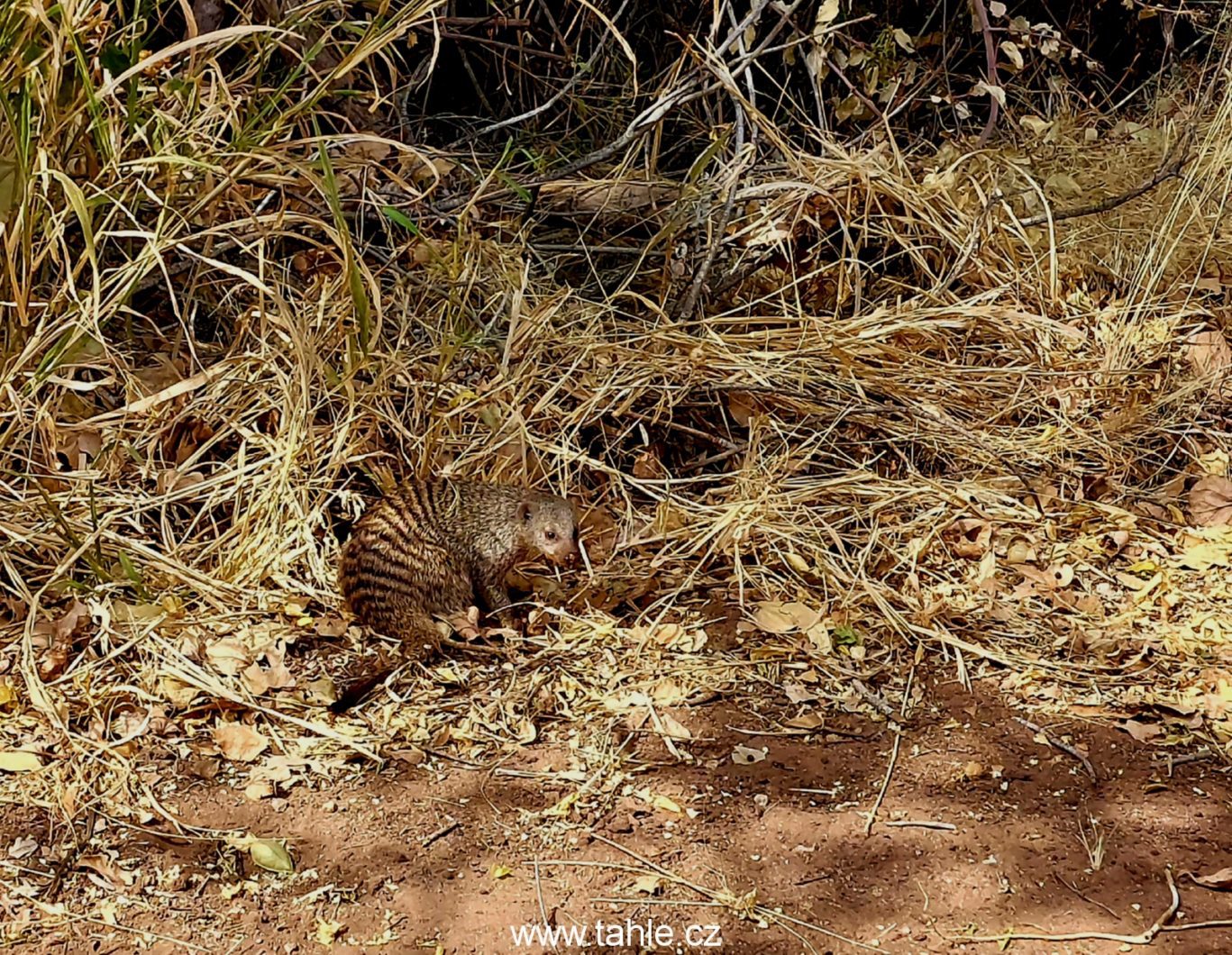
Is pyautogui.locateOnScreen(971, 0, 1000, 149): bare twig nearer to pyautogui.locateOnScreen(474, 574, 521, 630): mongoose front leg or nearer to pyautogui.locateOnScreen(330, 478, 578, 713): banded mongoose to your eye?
pyautogui.locateOnScreen(330, 478, 578, 713): banded mongoose

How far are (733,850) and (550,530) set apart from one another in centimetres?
105

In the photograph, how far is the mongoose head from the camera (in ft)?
10.6

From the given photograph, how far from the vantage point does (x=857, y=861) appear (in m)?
2.36

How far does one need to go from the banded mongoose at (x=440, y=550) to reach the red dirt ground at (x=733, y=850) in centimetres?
51

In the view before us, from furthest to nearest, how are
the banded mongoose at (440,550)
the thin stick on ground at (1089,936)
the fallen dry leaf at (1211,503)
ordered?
the fallen dry leaf at (1211,503)
the banded mongoose at (440,550)
the thin stick on ground at (1089,936)

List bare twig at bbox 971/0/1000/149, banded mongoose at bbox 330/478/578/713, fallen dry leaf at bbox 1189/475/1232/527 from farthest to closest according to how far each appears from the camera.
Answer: bare twig at bbox 971/0/1000/149, fallen dry leaf at bbox 1189/475/1232/527, banded mongoose at bbox 330/478/578/713

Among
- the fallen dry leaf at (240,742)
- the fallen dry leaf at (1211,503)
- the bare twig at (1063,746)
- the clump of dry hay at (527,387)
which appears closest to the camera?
the bare twig at (1063,746)

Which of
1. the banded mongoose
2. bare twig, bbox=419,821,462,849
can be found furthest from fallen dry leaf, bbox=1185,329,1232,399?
bare twig, bbox=419,821,462,849

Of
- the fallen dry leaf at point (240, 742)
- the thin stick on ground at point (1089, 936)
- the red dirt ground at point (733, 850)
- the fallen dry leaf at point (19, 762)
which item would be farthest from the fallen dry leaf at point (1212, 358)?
the fallen dry leaf at point (19, 762)

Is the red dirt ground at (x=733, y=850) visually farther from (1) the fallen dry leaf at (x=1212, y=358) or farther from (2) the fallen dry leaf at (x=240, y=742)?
(1) the fallen dry leaf at (x=1212, y=358)

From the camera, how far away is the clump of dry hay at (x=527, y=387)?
295 centimetres

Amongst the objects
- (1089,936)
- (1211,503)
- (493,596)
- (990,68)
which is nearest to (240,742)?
(493,596)

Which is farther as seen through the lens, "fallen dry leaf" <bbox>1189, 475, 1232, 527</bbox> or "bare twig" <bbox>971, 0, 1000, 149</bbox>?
"bare twig" <bbox>971, 0, 1000, 149</bbox>

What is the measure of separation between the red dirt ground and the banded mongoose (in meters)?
0.51
